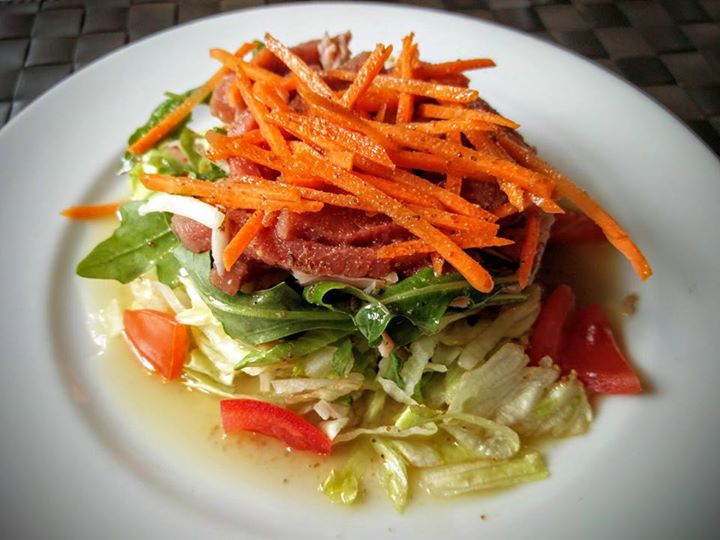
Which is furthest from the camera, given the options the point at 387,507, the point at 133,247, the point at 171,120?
the point at 171,120

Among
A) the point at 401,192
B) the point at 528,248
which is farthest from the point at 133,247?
the point at 528,248

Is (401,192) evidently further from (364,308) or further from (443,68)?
(443,68)

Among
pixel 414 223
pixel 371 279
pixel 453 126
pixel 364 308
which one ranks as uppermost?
pixel 453 126

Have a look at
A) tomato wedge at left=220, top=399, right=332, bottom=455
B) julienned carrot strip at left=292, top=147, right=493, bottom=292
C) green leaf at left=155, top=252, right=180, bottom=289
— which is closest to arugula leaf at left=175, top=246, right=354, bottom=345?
tomato wedge at left=220, top=399, right=332, bottom=455

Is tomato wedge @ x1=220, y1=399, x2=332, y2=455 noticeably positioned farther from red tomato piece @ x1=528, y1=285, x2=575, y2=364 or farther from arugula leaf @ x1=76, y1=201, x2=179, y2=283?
red tomato piece @ x1=528, y1=285, x2=575, y2=364

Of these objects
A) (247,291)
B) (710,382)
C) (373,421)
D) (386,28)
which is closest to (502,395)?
(373,421)

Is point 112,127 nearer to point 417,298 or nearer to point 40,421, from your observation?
point 40,421

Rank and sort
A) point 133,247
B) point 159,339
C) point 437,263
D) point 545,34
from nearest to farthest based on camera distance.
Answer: point 437,263 < point 159,339 < point 133,247 < point 545,34
